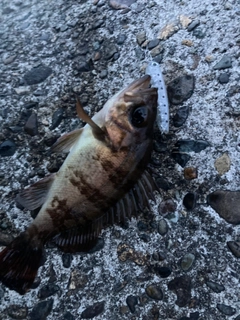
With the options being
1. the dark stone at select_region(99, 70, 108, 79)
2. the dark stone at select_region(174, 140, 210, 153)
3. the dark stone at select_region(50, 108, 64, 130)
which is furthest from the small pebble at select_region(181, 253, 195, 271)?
the dark stone at select_region(99, 70, 108, 79)

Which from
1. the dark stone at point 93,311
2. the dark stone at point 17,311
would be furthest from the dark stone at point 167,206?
the dark stone at point 17,311

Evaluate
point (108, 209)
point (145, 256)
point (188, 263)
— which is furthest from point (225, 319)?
point (108, 209)

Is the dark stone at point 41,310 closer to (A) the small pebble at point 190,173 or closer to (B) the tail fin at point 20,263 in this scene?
(B) the tail fin at point 20,263

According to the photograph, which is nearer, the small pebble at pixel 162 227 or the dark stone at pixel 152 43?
the small pebble at pixel 162 227

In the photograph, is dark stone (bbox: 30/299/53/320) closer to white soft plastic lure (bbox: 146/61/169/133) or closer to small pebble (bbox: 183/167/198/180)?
small pebble (bbox: 183/167/198/180)

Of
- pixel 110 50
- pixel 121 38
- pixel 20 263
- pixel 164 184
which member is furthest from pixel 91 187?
pixel 121 38

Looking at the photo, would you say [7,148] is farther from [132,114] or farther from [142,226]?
[142,226]
